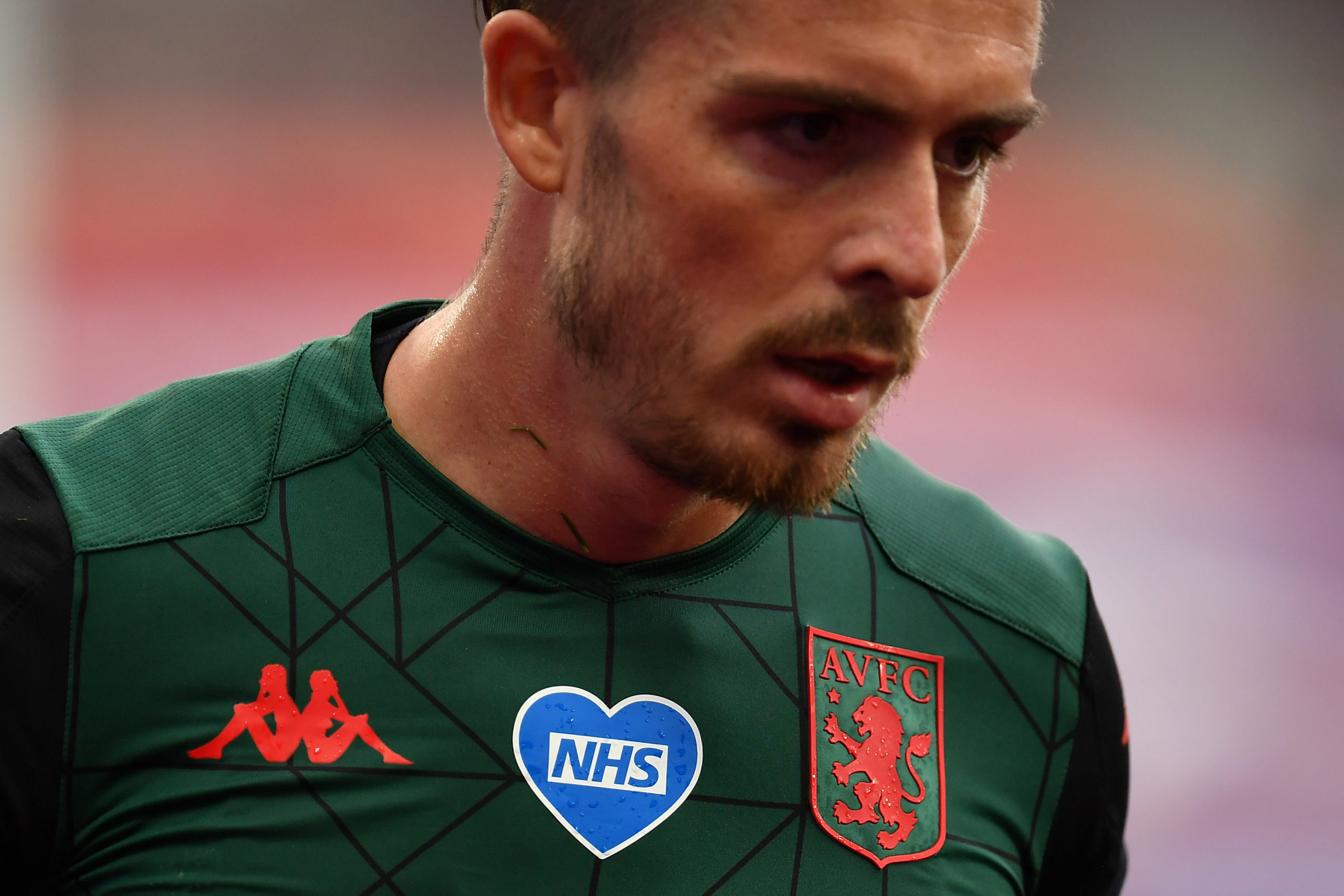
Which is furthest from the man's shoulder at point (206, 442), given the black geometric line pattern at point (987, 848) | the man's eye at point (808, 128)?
the black geometric line pattern at point (987, 848)

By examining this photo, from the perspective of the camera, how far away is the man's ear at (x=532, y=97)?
1.39 metres

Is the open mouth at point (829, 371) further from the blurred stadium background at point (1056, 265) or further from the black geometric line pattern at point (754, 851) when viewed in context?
the blurred stadium background at point (1056, 265)

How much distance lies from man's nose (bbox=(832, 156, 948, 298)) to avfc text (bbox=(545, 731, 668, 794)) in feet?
1.63

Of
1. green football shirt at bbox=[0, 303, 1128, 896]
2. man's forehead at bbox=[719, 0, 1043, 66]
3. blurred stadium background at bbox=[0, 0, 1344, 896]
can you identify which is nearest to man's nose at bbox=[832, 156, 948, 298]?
man's forehead at bbox=[719, 0, 1043, 66]

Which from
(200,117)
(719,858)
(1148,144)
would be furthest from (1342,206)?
(719,858)

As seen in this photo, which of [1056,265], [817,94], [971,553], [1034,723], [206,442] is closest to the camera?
[817,94]

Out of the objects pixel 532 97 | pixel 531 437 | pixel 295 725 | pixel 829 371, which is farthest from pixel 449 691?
pixel 532 97

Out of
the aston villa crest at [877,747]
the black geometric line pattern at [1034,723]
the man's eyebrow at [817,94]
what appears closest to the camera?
the man's eyebrow at [817,94]

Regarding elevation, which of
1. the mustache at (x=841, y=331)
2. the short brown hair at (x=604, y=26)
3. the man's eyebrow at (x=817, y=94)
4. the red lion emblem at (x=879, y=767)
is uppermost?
the short brown hair at (x=604, y=26)

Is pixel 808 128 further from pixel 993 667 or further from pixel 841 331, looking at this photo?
pixel 993 667

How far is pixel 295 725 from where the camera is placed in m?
1.33

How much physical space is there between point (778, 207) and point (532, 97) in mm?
303

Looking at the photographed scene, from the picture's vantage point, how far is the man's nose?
1.27 m

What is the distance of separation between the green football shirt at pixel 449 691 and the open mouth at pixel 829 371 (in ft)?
0.90
